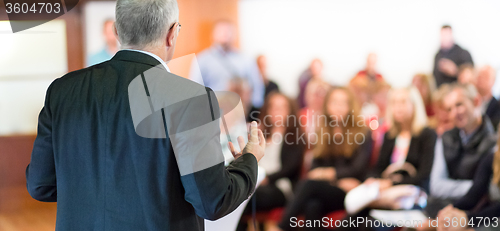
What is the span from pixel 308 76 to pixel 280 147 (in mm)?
547

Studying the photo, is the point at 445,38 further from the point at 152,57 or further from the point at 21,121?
the point at 21,121

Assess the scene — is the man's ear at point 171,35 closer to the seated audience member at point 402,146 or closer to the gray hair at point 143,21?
the gray hair at point 143,21

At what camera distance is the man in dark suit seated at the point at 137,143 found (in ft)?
2.73

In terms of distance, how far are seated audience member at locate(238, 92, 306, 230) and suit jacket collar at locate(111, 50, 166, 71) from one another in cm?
196

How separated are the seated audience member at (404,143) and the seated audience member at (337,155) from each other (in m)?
0.13

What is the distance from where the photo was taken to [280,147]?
281 centimetres

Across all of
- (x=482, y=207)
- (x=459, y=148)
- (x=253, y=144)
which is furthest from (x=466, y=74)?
(x=253, y=144)

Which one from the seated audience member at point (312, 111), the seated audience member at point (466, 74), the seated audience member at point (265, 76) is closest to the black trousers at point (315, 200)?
the seated audience member at point (312, 111)

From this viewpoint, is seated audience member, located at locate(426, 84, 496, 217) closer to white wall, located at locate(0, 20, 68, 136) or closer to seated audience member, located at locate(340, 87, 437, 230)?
seated audience member, located at locate(340, 87, 437, 230)

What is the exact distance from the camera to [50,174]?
0.96 meters

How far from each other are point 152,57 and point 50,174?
15.4 inches

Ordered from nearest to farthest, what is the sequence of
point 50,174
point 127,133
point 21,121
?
1. point 127,133
2. point 50,174
3. point 21,121

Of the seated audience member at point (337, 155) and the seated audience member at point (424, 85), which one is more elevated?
the seated audience member at point (424, 85)

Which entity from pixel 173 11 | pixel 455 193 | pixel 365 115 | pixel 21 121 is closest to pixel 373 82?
pixel 365 115
